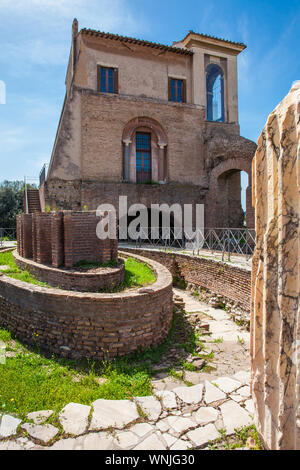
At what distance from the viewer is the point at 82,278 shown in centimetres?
572

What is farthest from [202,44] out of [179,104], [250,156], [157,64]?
[250,156]

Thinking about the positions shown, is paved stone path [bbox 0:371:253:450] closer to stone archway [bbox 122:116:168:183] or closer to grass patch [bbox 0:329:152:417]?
grass patch [bbox 0:329:152:417]


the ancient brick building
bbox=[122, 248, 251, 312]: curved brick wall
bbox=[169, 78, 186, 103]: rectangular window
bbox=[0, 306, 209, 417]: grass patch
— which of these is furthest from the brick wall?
bbox=[169, 78, 186, 103]: rectangular window

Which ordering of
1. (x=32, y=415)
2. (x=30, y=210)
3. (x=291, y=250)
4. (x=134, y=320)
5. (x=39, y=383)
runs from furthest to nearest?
(x=30, y=210) < (x=134, y=320) < (x=39, y=383) < (x=32, y=415) < (x=291, y=250)

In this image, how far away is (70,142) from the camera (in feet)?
49.9

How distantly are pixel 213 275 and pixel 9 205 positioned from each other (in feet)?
62.3

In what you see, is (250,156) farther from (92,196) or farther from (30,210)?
(30,210)

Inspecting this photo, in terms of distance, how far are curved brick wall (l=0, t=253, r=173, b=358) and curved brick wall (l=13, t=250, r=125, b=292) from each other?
0.88m

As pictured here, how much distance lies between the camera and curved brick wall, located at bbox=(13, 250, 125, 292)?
5.73 metres

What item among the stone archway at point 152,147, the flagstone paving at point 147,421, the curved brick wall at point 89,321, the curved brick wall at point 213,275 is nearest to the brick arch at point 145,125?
the stone archway at point 152,147

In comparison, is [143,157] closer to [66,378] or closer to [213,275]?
[213,275]

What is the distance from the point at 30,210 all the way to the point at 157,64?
38.0 ft

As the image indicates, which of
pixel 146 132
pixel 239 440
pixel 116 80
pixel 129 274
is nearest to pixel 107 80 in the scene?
pixel 116 80

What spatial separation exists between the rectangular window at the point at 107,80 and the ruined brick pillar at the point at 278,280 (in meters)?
16.8
